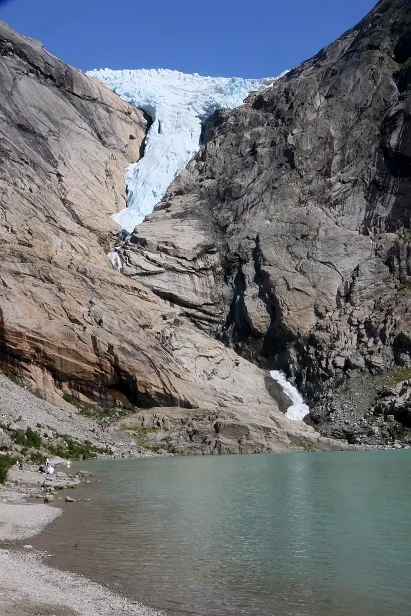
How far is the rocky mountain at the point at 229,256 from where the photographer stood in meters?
61.6

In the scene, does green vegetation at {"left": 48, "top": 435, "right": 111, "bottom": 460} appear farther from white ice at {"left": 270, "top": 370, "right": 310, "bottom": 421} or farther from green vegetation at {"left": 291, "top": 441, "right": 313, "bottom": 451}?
white ice at {"left": 270, "top": 370, "right": 310, "bottom": 421}

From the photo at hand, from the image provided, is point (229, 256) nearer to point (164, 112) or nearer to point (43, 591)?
point (164, 112)

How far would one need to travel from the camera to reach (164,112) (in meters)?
116

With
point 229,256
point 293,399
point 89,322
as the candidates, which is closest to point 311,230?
point 229,256

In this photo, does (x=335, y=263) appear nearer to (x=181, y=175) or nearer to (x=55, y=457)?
(x=181, y=175)

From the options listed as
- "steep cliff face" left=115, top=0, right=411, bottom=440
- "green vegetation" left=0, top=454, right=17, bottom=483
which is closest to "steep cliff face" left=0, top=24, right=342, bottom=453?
"steep cliff face" left=115, top=0, right=411, bottom=440

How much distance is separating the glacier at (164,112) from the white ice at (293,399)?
3066cm

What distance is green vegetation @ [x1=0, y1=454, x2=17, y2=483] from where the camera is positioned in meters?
29.8

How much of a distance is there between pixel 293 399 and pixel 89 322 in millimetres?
22471

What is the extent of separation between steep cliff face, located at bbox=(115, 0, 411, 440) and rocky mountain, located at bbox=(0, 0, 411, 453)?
0.21 m

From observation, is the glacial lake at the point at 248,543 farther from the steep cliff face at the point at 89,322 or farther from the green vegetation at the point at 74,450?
the steep cliff face at the point at 89,322

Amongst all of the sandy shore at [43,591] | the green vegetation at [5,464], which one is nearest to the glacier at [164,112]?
the green vegetation at [5,464]

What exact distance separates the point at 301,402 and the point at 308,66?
62.3 metres

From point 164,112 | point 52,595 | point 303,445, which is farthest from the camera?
point 164,112
